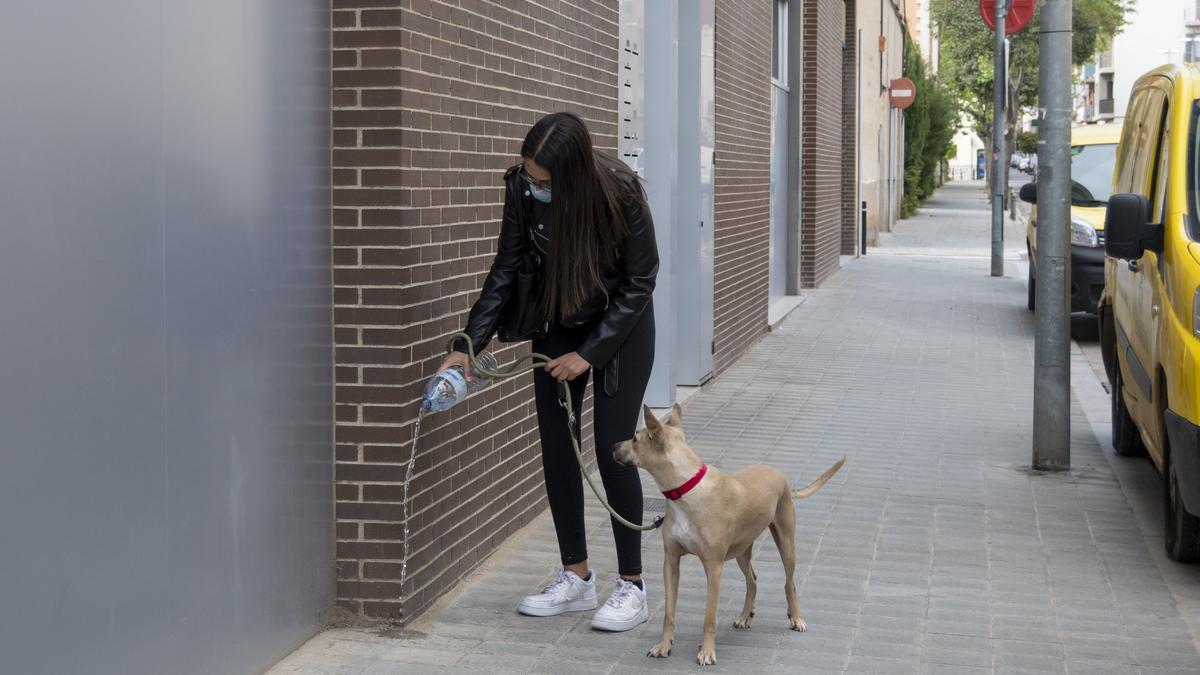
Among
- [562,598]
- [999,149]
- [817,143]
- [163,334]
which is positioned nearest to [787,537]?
[562,598]

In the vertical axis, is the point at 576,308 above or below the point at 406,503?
above

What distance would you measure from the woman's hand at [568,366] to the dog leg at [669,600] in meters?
0.68

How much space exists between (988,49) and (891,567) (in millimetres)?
60147

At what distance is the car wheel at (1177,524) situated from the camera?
647 centimetres

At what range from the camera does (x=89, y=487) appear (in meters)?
3.80

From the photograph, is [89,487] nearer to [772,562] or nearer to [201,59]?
[201,59]

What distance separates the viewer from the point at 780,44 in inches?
737

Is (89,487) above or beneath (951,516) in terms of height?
above

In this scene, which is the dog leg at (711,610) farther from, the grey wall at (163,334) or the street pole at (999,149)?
the street pole at (999,149)

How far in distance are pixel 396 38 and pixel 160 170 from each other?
1342mm

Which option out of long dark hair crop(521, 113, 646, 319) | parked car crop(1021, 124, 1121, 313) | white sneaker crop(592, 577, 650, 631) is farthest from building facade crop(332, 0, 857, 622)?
parked car crop(1021, 124, 1121, 313)

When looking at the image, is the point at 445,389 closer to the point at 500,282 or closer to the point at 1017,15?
the point at 500,282

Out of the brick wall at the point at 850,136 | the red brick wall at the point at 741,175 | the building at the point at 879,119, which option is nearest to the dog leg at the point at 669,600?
the red brick wall at the point at 741,175

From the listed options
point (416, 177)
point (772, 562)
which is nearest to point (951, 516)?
point (772, 562)
